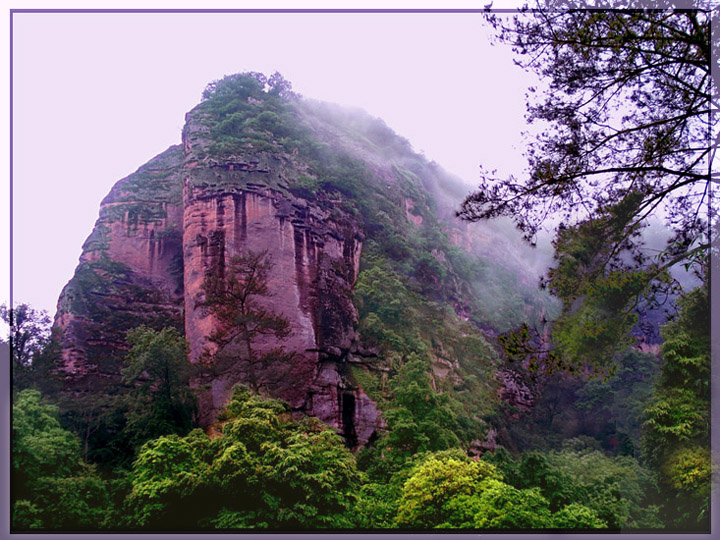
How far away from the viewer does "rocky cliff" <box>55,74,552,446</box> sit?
22.5ft

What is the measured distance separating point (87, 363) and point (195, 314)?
1244 millimetres

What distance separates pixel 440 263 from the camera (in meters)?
7.65

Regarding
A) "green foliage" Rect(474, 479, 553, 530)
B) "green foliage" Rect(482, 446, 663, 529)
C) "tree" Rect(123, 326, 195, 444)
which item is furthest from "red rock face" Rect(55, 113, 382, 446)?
"green foliage" Rect(482, 446, 663, 529)

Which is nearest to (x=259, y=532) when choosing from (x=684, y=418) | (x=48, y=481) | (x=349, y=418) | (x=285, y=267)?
(x=349, y=418)

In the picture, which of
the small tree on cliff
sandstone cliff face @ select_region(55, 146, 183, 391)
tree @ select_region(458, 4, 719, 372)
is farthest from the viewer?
the small tree on cliff

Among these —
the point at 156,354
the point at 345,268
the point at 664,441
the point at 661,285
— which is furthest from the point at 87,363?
the point at 664,441

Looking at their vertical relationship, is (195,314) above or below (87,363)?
above

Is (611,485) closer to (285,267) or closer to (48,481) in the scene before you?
(285,267)

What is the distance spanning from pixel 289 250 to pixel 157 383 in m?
2.14

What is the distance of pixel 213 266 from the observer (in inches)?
282

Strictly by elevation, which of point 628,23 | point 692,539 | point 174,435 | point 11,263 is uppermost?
point 628,23

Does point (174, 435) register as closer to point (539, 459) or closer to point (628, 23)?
point (539, 459)

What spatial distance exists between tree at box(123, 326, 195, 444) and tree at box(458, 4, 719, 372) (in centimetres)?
355

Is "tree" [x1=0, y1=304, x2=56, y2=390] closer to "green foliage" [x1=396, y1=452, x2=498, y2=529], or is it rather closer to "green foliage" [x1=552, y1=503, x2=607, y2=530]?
"green foliage" [x1=396, y1=452, x2=498, y2=529]
